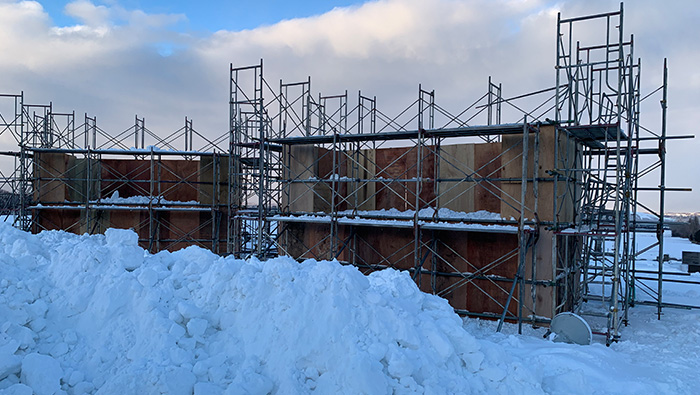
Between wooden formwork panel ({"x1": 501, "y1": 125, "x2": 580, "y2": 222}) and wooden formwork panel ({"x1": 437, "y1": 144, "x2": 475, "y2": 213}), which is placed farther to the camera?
wooden formwork panel ({"x1": 437, "y1": 144, "x2": 475, "y2": 213})

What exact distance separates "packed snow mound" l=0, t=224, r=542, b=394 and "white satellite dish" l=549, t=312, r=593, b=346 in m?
3.62

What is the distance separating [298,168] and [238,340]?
30.6 ft

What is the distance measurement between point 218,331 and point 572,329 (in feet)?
24.5

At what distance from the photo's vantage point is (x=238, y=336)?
660 centimetres

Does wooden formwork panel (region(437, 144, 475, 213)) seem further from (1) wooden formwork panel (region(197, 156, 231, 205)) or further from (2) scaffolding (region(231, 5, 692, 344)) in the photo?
(1) wooden formwork panel (region(197, 156, 231, 205))

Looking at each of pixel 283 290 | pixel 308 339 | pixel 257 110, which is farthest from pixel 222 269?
pixel 257 110

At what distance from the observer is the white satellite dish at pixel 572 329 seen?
32.2ft

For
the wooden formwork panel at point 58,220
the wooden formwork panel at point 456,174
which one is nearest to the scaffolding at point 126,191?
the wooden formwork panel at point 58,220

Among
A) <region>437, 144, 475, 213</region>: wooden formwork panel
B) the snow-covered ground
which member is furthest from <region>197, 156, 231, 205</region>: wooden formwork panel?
the snow-covered ground

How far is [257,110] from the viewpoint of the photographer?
53.4 feet

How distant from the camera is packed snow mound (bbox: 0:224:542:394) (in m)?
5.66

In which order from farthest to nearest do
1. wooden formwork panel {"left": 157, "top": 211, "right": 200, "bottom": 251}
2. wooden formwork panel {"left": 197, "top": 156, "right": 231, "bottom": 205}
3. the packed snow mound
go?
wooden formwork panel {"left": 197, "top": 156, "right": 231, "bottom": 205}, wooden formwork panel {"left": 157, "top": 211, "right": 200, "bottom": 251}, the packed snow mound

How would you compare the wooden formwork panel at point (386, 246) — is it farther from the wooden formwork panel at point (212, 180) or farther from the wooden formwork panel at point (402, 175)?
the wooden formwork panel at point (212, 180)

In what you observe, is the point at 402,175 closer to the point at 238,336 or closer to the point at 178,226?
the point at 238,336
